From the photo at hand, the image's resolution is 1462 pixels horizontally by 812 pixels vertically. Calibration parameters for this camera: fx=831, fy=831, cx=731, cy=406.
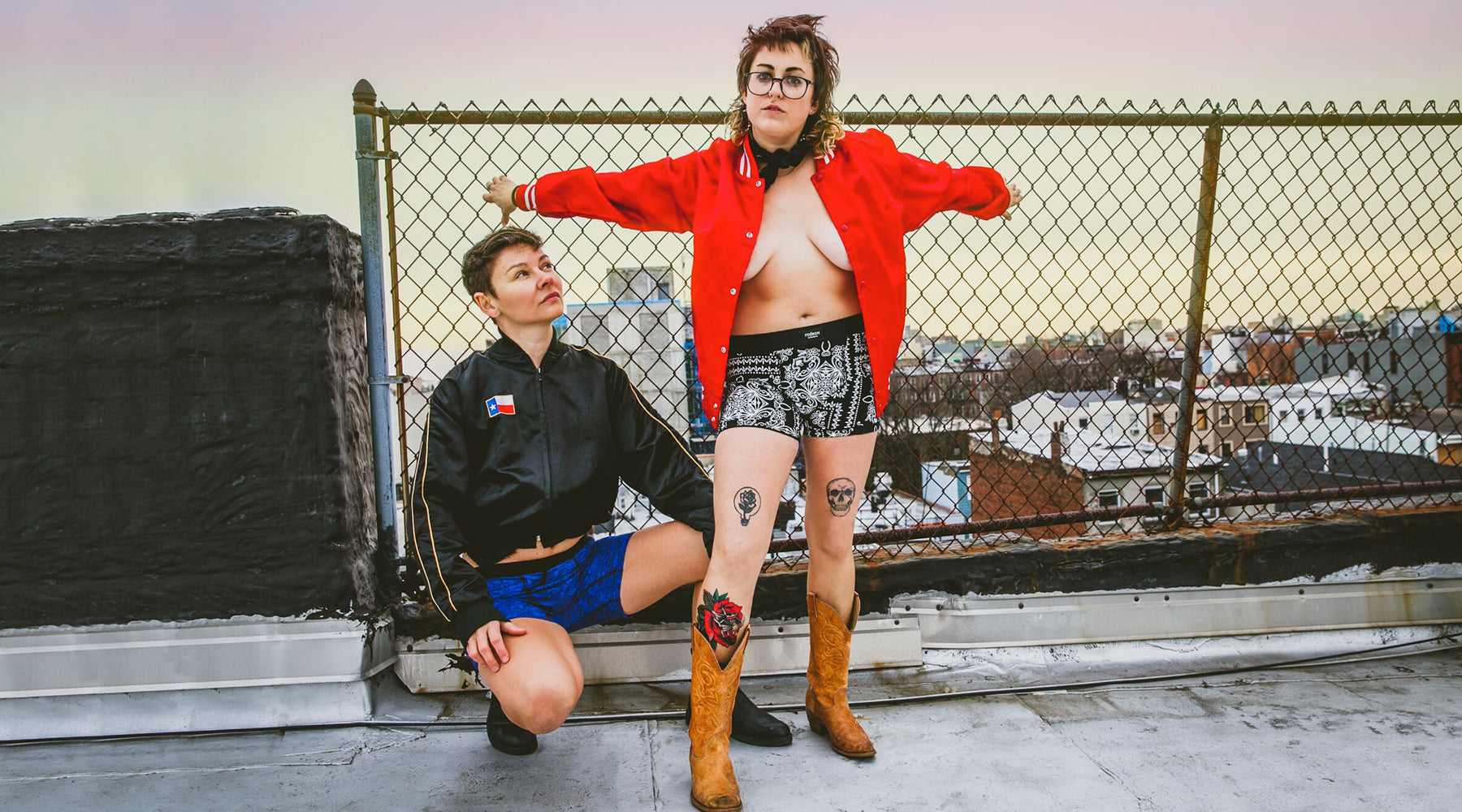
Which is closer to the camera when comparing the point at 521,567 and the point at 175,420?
the point at 521,567

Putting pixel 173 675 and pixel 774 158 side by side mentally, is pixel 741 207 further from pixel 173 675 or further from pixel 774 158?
pixel 173 675

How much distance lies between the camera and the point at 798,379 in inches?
78.6

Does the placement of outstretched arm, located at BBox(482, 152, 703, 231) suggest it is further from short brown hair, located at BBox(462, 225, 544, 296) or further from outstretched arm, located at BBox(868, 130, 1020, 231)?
outstretched arm, located at BBox(868, 130, 1020, 231)

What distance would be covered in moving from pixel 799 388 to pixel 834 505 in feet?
1.05

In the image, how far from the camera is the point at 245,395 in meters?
2.32

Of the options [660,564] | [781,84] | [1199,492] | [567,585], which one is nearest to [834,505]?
[660,564]

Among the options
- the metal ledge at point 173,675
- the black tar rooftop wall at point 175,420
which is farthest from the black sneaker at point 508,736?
the black tar rooftop wall at point 175,420

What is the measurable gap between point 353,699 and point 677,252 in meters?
1.64

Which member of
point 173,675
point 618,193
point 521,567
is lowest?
point 173,675

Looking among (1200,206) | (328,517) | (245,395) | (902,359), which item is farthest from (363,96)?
(1200,206)

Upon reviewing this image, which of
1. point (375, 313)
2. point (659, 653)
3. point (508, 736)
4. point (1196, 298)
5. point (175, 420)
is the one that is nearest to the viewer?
point (508, 736)

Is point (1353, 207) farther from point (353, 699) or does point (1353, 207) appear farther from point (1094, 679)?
point (353, 699)

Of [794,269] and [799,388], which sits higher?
[794,269]

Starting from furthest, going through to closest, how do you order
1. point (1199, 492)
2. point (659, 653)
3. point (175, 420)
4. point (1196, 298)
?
Result: point (1199, 492)
point (1196, 298)
point (659, 653)
point (175, 420)
